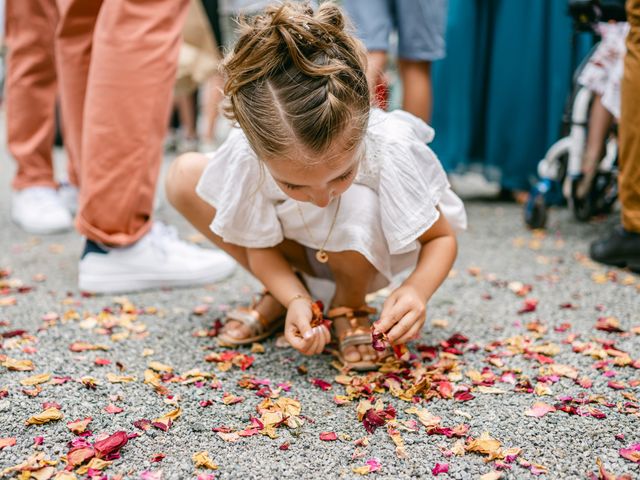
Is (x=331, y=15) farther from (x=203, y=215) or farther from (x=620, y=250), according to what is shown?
(x=620, y=250)

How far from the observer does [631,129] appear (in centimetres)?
173

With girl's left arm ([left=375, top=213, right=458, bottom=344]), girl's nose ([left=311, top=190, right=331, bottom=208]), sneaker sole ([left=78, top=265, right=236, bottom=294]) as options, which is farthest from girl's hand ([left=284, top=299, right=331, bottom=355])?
sneaker sole ([left=78, top=265, right=236, bottom=294])

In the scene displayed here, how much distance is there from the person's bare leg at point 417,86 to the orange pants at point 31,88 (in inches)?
45.8

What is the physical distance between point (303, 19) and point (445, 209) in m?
0.50

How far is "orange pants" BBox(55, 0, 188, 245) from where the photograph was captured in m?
1.50

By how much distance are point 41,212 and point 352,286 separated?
4.80 feet

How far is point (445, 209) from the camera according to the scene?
4.28 ft

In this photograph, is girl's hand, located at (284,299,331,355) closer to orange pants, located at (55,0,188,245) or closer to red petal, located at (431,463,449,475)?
red petal, located at (431,463,449,475)

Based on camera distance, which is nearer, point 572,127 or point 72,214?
point 572,127

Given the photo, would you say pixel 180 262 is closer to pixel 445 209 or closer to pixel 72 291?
pixel 72 291

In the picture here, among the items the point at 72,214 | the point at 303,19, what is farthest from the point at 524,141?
the point at 303,19

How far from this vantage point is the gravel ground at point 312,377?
0.92 meters

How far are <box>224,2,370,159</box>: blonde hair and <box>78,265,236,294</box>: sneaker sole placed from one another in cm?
75

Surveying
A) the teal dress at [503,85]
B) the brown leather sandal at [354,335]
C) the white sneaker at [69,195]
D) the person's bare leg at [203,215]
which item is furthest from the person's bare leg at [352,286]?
the teal dress at [503,85]
